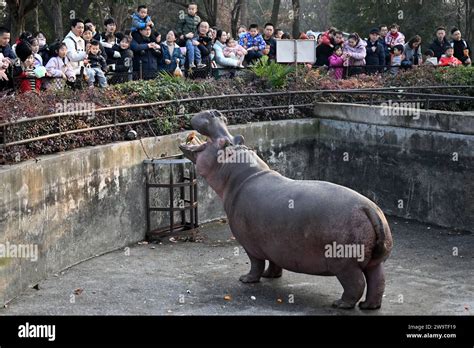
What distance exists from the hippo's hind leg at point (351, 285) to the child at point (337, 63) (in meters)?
10.5

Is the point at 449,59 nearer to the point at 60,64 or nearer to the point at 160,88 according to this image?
the point at 160,88

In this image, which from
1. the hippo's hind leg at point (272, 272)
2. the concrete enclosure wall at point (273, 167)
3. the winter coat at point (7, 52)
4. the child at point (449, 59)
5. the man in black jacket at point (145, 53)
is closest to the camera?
the concrete enclosure wall at point (273, 167)

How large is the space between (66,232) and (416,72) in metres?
9.89

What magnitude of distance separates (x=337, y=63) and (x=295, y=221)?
1130cm

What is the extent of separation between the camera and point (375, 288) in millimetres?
11227

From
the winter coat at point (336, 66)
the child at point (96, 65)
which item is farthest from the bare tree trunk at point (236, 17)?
the child at point (96, 65)

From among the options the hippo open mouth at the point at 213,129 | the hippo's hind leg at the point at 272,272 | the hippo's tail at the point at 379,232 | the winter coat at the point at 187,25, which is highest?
the winter coat at the point at 187,25

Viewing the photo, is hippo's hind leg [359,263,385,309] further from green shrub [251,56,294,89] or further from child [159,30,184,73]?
child [159,30,184,73]

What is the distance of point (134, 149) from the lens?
47.6ft

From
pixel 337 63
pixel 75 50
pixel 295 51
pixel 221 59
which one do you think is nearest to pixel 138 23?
pixel 221 59

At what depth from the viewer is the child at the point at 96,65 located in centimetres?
1712

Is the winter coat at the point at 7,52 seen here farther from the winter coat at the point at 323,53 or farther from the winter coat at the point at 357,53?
the winter coat at the point at 357,53

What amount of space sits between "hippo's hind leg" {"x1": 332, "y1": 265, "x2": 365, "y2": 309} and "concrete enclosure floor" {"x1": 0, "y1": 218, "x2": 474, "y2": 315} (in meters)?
0.12

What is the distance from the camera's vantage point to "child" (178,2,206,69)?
20391 millimetres
